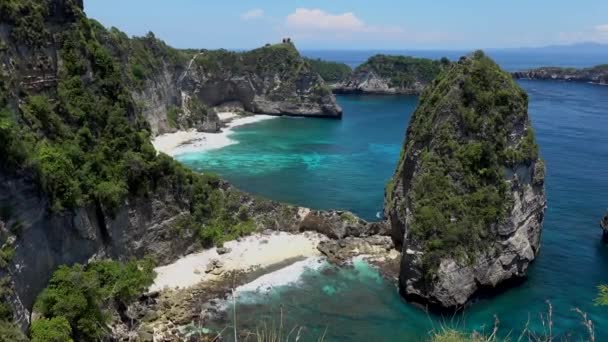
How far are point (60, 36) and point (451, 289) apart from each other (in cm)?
3540

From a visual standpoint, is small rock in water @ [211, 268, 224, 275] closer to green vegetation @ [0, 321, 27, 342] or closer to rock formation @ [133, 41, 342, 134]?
green vegetation @ [0, 321, 27, 342]

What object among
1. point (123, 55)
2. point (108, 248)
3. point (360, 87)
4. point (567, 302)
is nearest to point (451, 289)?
point (567, 302)

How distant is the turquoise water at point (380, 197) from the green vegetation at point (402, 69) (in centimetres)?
3814

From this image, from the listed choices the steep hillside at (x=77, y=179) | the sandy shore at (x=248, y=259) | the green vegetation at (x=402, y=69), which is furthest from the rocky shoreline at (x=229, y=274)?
the green vegetation at (x=402, y=69)

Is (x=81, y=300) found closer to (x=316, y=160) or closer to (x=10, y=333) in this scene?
(x=10, y=333)

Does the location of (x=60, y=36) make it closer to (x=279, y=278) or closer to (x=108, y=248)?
(x=108, y=248)

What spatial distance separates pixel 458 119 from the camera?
42188 mm

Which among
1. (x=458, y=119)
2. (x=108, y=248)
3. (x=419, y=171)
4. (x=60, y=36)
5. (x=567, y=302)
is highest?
(x=60, y=36)

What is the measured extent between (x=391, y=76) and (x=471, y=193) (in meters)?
134

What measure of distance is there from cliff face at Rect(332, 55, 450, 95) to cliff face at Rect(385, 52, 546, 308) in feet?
412

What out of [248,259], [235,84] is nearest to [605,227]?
[248,259]

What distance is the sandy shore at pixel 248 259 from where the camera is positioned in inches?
1599

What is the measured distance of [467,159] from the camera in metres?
41.0

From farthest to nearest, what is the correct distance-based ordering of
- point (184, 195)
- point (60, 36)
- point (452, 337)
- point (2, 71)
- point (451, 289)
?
1. point (184, 195)
2. point (60, 36)
3. point (451, 289)
4. point (2, 71)
5. point (452, 337)
